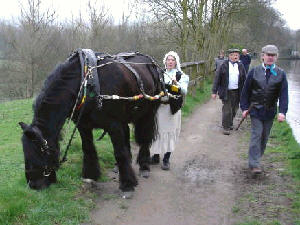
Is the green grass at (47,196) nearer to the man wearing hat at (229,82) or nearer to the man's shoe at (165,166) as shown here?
the man's shoe at (165,166)

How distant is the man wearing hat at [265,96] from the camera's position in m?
4.66

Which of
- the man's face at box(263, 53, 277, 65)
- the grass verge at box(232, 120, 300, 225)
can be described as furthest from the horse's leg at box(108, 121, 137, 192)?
the man's face at box(263, 53, 277, 65)

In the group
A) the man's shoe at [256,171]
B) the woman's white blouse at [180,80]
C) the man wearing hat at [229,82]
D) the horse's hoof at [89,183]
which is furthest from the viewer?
the man wearing hat at [229,82]

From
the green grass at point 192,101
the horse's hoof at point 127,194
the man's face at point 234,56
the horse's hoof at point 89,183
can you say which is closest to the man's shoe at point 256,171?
the horse's hoof at point 127,194

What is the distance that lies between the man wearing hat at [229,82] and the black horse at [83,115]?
3.52 metres

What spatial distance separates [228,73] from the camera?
25.5 feet

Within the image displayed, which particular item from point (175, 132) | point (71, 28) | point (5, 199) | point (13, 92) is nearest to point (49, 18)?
point (71, 28)

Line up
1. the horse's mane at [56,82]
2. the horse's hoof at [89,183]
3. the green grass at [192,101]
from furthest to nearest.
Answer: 1. the green grass at [192,101]
2. the horse's hoof at [89,183]
3. the horse's mane at [56,82]

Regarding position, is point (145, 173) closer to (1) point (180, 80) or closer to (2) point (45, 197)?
(1) point (180, 80)

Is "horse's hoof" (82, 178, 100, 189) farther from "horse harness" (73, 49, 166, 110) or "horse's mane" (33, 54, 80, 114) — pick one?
"horse's mane" (33, 54, 80, 114)

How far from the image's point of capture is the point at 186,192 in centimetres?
434

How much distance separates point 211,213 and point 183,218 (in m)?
0.35

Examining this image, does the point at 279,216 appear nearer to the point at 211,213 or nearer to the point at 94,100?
the point at 211,213

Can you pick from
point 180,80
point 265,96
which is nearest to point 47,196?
point 180,80
